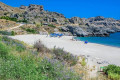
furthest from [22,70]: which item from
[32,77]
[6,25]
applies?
[6,25]

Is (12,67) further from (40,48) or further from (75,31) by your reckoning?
(75,31)

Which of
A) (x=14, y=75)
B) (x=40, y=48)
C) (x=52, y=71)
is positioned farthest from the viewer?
(x=40, y=48)

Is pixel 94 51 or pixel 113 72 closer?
pixel 113 72

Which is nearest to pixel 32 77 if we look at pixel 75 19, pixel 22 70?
pixel 22 70

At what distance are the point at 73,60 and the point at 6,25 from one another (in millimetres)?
45220

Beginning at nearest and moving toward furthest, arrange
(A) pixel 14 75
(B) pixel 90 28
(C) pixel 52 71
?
(A) pixel 14 75 < (C) pixel 52 71 < (B) pixel 90 28

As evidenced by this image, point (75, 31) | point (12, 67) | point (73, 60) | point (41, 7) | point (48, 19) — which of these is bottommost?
point (73, 60)

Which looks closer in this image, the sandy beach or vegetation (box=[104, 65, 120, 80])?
vegetation (box=[104, 65, 120, 80])

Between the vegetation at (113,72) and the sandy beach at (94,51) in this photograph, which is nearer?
the vegetation at (113,72)

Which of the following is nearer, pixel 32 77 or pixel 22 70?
pixel 32 77

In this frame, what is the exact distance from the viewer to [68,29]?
205ft

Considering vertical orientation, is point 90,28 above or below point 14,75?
above

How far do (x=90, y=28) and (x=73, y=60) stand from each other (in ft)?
208

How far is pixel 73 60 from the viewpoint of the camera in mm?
7645
